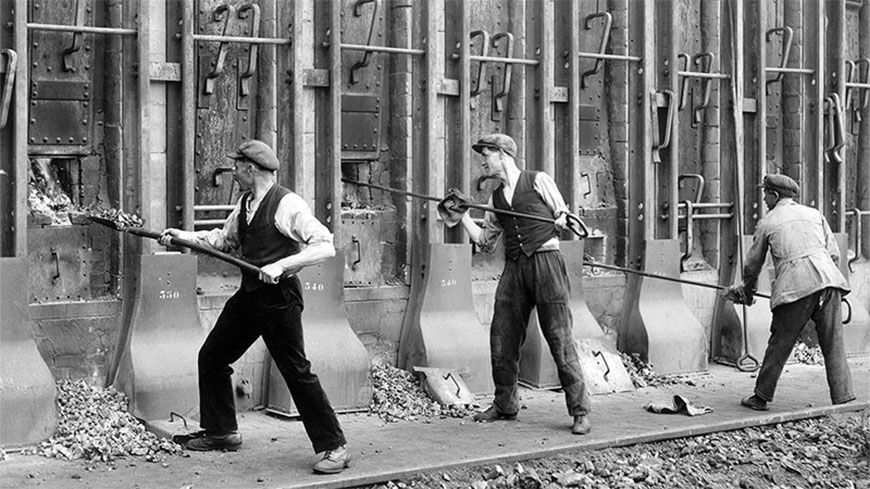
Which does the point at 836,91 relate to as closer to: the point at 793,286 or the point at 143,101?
the point at 793,286

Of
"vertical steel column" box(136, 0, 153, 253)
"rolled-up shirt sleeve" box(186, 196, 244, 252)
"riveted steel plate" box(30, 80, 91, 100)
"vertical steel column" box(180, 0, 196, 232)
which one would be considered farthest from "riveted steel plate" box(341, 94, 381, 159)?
"rolled-up shirt sleeve" box(186, 196, 244, 252)

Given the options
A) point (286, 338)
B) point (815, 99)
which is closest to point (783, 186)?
point (815, 99)

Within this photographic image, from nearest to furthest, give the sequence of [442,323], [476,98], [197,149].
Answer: [197,149], [442,323], [476,98]

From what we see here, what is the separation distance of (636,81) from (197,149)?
4.84m

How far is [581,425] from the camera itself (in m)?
9.99

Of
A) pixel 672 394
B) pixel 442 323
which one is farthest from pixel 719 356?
pixel 442 323

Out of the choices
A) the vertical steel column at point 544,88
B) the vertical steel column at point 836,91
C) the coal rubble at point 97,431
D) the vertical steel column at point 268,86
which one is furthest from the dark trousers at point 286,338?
the vertical steel column at point 836,91

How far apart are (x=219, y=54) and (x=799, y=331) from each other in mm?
5299

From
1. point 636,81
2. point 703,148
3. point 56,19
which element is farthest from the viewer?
point 703,148

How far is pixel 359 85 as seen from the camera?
11.7 m

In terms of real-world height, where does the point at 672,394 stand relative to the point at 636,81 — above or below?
below

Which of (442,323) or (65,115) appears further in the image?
(442,323)

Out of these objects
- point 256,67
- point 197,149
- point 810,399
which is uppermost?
point 256,67

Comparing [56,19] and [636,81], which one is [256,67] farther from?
[636,81]
